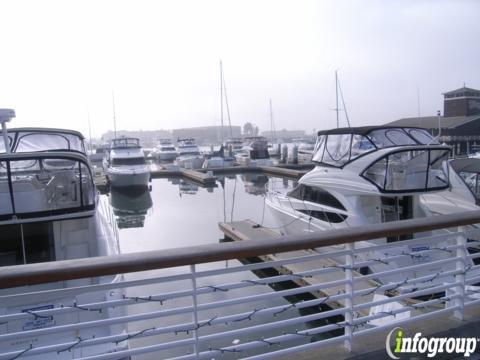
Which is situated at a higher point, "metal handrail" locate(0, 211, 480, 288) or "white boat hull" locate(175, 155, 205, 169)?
"metal handrail" locate(0, 211, 480, 288)

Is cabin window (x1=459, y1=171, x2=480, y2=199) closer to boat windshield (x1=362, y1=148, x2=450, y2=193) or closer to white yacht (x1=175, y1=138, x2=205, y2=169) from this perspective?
boat windshield (x1=362, y1=148, x2=450, y2=193)

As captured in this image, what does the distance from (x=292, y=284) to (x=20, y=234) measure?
210 inches

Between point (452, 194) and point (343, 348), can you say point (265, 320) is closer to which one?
point (343, 348)

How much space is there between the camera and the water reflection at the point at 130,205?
15709 millimetres

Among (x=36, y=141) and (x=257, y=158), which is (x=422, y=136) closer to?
(x=36, y=141)

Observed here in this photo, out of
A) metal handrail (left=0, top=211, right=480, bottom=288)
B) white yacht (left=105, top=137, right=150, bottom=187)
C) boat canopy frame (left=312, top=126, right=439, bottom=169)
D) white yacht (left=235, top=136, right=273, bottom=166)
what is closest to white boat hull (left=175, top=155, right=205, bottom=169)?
white yacht (left=235, top=136, right=273, bottom=166)

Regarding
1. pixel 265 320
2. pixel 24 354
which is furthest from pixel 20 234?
pixel 265 320

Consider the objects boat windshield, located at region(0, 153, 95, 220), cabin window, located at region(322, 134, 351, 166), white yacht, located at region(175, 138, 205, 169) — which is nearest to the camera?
boat windshield, located at region(0, 153, 95, 220)

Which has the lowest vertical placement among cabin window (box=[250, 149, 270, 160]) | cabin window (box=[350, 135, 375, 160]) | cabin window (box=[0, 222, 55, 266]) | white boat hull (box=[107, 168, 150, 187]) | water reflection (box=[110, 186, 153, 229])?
water reflection (box=[110, 186, 153, 229])

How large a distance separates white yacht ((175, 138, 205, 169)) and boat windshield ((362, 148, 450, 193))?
23.8 metres

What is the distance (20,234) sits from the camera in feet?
15.8

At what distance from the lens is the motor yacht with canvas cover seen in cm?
747

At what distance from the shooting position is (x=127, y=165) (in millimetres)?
23141

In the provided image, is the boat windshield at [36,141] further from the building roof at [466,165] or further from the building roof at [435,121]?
the building roof at [435,121]
